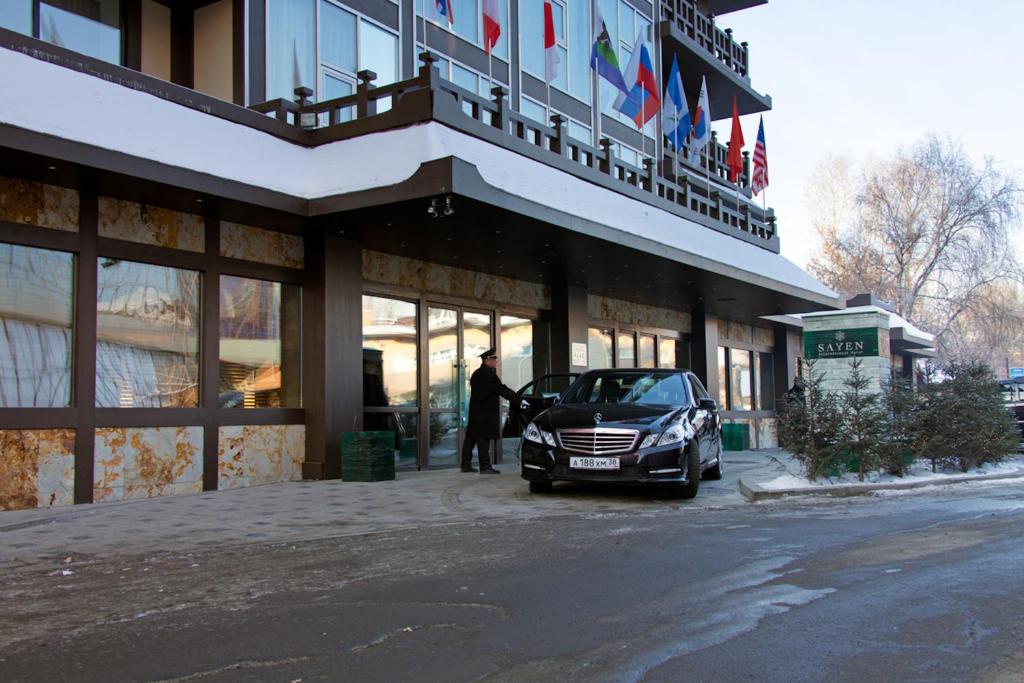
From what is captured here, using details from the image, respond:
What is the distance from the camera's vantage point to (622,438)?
10367 millimetres

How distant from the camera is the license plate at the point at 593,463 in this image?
1031 centimetres

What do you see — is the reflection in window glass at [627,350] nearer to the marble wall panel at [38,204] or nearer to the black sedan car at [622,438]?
the black sedan car at [622,438]

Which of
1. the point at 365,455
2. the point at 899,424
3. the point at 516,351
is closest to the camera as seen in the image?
the point at 899,424

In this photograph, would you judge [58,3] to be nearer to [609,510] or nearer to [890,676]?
[609,510]

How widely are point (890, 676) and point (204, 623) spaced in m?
3.62

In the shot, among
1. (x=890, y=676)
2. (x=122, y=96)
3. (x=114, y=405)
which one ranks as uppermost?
(x=122, y=96)

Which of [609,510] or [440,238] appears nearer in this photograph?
[609,510]

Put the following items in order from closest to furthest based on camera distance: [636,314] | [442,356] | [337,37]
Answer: [337,37] → [442,356] → [636,314]

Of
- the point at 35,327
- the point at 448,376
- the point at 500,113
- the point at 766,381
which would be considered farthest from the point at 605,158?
the point at 766,381

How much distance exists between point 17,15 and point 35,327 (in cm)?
456

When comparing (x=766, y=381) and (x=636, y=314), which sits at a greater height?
(x=636, y=314)

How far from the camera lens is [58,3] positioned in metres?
12.6

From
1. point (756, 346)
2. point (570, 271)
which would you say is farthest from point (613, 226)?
point (756, 346)

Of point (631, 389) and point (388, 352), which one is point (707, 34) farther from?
point (631, 389)
